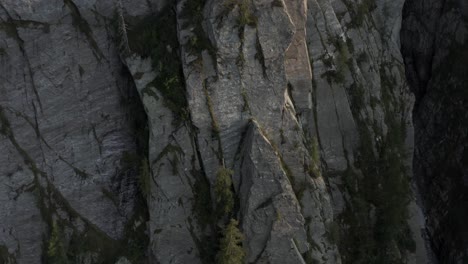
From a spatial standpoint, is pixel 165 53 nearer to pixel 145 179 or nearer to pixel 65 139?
pixel 145 179

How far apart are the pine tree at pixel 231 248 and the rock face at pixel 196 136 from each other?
0.86 ft

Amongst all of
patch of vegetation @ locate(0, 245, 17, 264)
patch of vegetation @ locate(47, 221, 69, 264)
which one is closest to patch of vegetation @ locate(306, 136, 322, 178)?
patch of vegetation @ locate(47, 221, 69, 264)

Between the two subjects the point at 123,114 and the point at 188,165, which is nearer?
the point at 188,165

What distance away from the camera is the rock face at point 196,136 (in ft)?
78.3

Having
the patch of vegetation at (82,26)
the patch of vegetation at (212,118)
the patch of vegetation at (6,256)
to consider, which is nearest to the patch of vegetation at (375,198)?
the patch of vegetation at (212,118)

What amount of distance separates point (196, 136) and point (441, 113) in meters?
20.1

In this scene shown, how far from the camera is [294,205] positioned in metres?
23.7

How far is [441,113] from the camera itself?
116ft

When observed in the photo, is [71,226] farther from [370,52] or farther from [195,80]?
[370,52]

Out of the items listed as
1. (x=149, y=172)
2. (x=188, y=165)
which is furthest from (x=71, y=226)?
(x=188, y=165)

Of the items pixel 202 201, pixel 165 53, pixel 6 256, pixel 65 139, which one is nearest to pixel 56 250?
pixel 6 256

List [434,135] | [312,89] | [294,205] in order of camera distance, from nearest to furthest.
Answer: [294,205] → [312,89] → [434,135]

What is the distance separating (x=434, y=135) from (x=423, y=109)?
2290 mm

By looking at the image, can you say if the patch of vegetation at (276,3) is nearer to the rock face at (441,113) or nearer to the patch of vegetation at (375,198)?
the patch of vegetation at (375,198)
